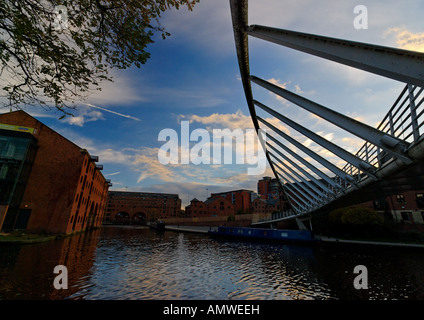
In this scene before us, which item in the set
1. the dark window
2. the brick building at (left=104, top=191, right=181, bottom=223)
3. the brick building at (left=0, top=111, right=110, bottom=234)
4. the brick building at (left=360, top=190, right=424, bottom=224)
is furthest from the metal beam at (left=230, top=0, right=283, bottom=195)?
the brick building at (left=104, top=191, right=181, bottom=223)

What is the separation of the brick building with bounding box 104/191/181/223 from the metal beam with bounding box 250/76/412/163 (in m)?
98.2

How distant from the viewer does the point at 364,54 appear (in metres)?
4.54

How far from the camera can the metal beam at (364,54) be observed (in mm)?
3990

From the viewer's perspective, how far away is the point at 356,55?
15.2 feet

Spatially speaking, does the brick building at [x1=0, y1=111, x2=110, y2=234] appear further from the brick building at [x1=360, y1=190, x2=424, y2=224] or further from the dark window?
the dark window

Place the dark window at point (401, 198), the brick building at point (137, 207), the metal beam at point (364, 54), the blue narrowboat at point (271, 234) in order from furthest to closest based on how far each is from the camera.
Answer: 1. the brick building at point (137, 207)
2. the dark window at point (401, 198)
3. the blue narrowboat at point (271, 234)
4. the metal beam at point (364, 54)

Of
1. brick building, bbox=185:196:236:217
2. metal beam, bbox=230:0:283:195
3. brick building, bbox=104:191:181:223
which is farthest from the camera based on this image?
brick building, bbox=104:191:181:223

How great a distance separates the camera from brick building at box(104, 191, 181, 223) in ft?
324

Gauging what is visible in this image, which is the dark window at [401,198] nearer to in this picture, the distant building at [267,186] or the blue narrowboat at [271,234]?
the blue narrowboat at [271,234]

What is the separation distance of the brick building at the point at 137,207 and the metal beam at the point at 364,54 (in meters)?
102

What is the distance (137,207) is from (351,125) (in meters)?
108

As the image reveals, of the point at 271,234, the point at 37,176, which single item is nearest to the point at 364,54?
the point at 271,234

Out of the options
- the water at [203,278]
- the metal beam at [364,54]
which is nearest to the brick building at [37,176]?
the water at [203,278]
